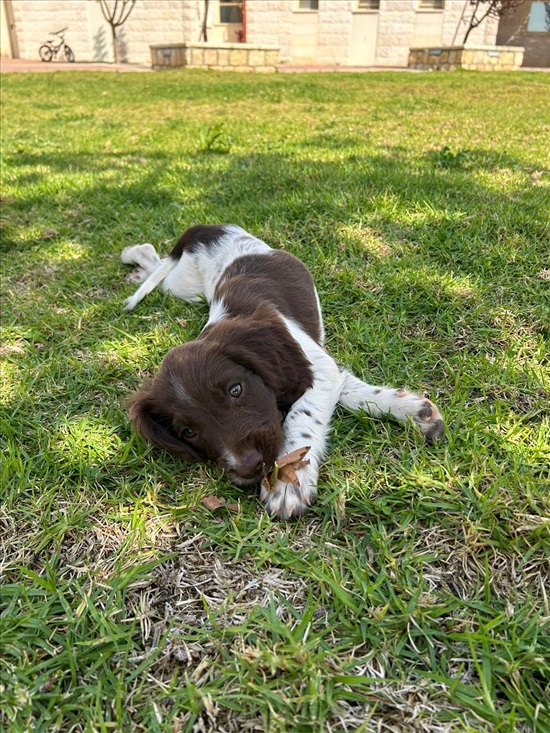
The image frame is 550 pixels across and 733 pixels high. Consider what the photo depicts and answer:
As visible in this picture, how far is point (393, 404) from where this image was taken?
8.07 feet

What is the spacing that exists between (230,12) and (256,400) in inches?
1124

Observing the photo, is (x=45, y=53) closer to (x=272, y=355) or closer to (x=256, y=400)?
(x=272, y=355)

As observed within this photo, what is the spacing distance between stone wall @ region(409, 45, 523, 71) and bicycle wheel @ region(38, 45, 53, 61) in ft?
53.9

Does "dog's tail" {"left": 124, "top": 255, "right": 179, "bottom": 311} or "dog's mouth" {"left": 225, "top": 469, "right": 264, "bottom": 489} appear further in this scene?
"dog's tail" {"left": 124, "top": 255, "right": 179, "bottom": 311}

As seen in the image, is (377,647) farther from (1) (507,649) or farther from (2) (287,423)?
(2) (287,423)

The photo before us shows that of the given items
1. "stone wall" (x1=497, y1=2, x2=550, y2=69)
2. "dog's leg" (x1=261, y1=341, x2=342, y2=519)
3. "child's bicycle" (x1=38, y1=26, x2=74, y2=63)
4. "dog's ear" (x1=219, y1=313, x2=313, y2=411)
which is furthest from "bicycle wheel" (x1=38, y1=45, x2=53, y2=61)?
"dog's ear" (x1=219, y1=313, x2=313, y2=411)

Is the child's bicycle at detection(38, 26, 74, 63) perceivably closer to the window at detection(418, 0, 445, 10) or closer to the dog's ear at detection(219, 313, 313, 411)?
the window at detection(418, 0, 445, 10)

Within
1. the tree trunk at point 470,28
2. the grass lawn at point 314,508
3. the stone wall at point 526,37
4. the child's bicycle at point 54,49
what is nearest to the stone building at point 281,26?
the child's bicycle at point 54,49

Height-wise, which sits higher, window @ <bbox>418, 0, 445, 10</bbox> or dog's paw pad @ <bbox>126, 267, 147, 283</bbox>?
window @ <bbox>418, 0, 445, 10</bbox>

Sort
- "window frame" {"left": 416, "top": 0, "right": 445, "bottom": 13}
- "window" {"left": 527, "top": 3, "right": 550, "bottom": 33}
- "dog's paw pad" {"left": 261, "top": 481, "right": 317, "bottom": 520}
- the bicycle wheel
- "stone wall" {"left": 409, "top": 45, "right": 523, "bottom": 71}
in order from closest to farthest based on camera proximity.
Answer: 1. "dog's paw pad" {"left": 261, "top": 481, "right": 317, "bottom": 520}
2. "stone wall" {"left": 409, "top": 45, "right": 523, "bottom": 71}
3. "window frame" {"left": 416, "top": 0, "right": 445, "bottom": 13}
4. the bicycle wheel
5. "window" {"left": 527, "top": 3, "right": 550, "bottom": 33}

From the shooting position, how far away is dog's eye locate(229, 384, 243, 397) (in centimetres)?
227

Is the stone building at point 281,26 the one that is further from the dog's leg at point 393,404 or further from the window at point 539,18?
the dog's leg at point 393,404

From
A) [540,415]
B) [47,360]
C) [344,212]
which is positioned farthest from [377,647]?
[344,212]

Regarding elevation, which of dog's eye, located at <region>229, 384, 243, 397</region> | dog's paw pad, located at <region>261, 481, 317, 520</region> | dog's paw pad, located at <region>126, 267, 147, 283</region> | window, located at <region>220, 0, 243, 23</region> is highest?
window, located at <region>220, 0, 243, 23</region>
